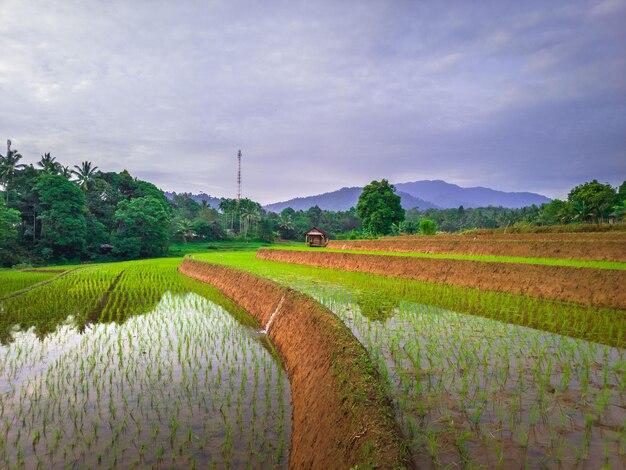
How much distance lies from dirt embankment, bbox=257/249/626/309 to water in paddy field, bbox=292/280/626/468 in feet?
11.5

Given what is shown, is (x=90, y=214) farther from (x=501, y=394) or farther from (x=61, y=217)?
(x=501, y=394)

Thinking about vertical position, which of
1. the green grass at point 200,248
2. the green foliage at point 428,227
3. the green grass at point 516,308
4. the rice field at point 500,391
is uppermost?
the green foliage at point 428,227

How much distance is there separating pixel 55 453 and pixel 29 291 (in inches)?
544

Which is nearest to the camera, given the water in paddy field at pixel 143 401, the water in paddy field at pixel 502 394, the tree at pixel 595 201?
the water in paddy field at pixel 502 394

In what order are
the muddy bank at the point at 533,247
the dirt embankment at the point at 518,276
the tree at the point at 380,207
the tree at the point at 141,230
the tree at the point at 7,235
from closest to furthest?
the dirt embankment at the point at 518,276
the muddy bank at the point at 533,247
the tree at the point at 7,235
the tree at the point at 141,230
the tree at the point at 380,207

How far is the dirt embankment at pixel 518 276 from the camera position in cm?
841

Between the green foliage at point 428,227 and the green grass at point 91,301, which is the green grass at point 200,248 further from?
the green grass at point 91,301

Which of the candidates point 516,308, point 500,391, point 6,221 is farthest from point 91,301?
point 6,221

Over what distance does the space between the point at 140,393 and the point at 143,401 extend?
30cm

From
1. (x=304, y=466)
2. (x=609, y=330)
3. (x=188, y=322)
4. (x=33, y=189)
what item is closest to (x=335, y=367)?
(x=304, y=466)

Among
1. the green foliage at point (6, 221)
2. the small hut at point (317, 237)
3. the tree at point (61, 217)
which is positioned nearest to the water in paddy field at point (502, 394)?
the green foliage at point (6, 221)

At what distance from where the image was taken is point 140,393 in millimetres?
5188

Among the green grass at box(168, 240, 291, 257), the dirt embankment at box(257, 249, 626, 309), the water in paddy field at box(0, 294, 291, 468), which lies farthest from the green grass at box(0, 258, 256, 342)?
the green grass at box(168, 240, 291, 257)

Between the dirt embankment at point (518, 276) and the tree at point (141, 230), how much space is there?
33226 mm
